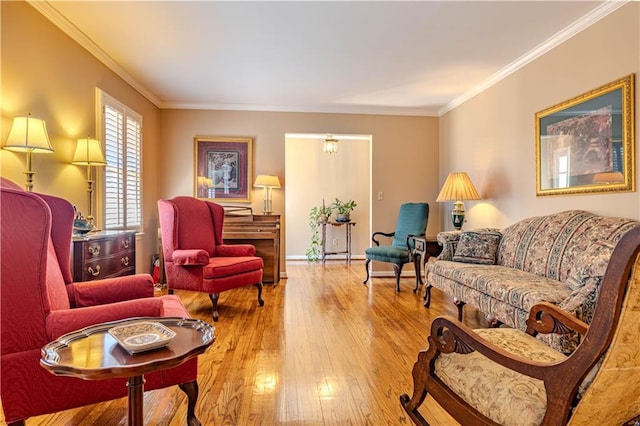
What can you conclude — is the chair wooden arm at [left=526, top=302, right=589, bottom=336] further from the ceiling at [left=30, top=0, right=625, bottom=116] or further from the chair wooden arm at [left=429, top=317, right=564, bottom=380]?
the ceiling at [left=30, top=0, right=625, bottom=116]

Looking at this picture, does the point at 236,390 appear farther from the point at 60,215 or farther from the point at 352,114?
the point at 352,114

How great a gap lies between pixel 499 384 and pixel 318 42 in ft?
9.51

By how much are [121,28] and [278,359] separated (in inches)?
113

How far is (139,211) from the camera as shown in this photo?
14.2 feet

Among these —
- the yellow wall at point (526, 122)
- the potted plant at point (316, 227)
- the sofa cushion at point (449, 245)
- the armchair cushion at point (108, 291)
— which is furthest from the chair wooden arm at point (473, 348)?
the potted plant at point (316, 227)

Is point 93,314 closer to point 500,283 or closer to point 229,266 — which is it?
point 229,266

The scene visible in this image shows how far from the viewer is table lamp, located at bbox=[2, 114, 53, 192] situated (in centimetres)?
214

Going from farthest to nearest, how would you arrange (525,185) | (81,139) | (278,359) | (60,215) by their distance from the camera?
(525,185)
(81,139)
(278,359)
(60,215)

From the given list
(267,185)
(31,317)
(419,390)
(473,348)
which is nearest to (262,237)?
(267,185)

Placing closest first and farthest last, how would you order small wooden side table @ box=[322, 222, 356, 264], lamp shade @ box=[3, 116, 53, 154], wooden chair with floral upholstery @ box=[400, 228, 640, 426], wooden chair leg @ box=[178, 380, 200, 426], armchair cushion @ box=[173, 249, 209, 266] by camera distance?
wooden chair with floral upholstery @ box=[400, 228, 640, 426] → wooden chair leg @ box=[178, 380, 200, 426] → lamp shade @ box=[3, 116, 53, 154] → armchair cushion @ box=[173, 249, 209, 266] → small wooden side table @ box=[322, 222, 356, 264]

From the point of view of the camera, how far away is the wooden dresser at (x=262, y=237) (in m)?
4.67

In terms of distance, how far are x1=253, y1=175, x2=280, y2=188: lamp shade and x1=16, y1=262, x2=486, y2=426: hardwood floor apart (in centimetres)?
148

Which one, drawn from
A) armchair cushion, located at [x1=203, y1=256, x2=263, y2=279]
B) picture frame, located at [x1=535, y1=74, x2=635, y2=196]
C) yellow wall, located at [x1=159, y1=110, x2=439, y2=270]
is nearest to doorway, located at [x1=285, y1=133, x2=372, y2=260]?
yellow wall, located at [x1=159, y1=110, x2=439, y2=270]

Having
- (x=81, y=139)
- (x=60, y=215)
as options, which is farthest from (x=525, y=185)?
(x=81, y=139)
